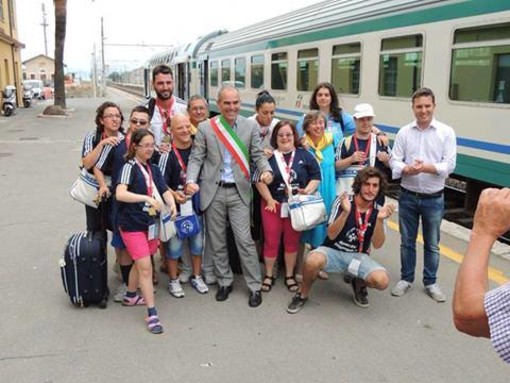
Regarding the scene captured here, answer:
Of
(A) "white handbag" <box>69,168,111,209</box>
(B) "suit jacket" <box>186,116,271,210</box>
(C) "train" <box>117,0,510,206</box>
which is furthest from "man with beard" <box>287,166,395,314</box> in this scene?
(C) "train" <box>117,0,510,206</box>

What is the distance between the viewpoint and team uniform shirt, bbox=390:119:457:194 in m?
4.26

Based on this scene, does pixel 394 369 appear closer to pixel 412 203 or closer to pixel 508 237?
pixel 412 203

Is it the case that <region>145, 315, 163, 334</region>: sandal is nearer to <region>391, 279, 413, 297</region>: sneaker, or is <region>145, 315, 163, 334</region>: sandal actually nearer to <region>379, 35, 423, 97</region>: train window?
<region>391, 279, 413, 297</region>: sneaker

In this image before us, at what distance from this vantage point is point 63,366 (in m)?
3.34

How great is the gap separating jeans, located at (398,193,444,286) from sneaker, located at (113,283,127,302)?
2.30 m

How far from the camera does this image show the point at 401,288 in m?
4.48

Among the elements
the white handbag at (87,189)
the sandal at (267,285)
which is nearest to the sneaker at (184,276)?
the sandal at (267,285)

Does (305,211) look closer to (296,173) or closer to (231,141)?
(296,173)

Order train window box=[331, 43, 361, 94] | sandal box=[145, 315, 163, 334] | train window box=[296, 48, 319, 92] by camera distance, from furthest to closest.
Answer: train window box=[296, 48, 319, 92]
train window box=[331, 43, 361, 94]
sandal box=[145, 315, 163, 334]

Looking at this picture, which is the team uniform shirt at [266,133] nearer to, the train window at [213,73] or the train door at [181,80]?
the train window at [213,73]

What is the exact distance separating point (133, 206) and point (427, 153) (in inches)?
90.3

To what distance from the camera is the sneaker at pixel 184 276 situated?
475 centimetres

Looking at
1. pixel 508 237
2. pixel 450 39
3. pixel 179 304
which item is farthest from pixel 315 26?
pixel 179 304

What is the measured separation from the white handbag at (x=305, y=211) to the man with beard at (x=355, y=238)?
0.54ft
